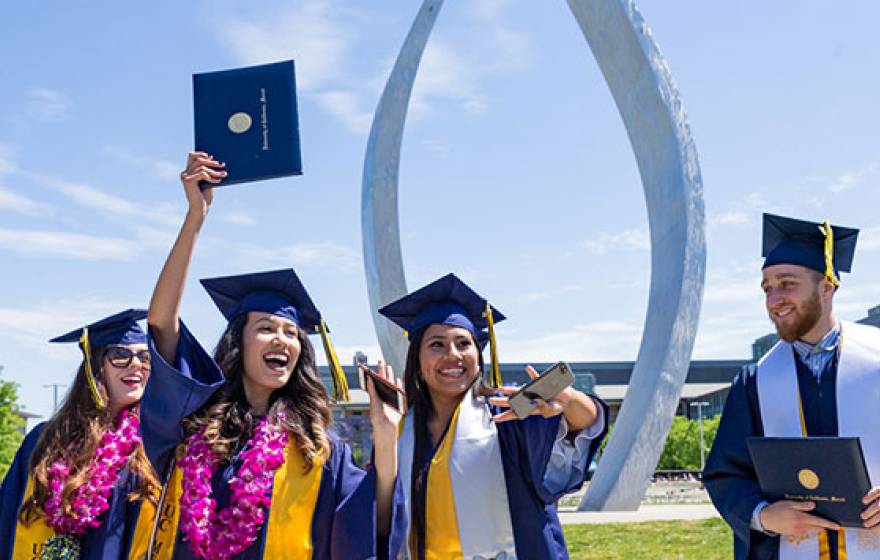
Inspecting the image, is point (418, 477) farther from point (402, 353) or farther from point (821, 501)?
point (402, 353)

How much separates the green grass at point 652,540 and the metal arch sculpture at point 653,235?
9.22ft

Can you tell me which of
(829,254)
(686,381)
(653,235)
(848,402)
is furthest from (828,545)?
(686,381)

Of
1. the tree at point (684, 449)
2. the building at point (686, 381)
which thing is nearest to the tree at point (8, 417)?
the building at point (686, 381)

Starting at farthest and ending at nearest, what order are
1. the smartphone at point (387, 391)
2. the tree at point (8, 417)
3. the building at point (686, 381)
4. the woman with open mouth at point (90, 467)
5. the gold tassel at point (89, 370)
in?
1. the building at point (686, 381)
2. the tree at point (8, 417)
3. the gold tassel at point (89, 370)
4. the woman with open mouth at point (90, 467)
5. the smartphone at point (387, 391)

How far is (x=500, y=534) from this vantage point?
123 inches

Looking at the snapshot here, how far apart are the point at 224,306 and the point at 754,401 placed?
6.71 feet

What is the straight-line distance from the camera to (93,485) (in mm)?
3398

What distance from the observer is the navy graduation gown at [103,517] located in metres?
3.30

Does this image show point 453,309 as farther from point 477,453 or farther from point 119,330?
point 119,330

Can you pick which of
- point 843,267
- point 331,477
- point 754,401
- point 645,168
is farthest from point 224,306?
point 645,168

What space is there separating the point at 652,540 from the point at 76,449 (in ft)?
24.3

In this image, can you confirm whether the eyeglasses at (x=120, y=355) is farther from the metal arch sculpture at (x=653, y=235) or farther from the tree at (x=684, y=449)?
→ the tree at (x=684, y=449)

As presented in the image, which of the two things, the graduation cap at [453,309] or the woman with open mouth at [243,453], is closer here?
the woman with open mouth at [243,453]

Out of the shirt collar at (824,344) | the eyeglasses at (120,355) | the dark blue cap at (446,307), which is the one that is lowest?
the shirt collar at (824,344)
